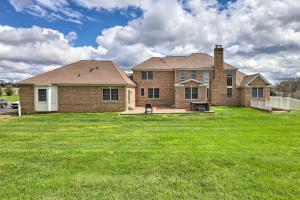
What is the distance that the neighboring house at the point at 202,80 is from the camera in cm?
2953

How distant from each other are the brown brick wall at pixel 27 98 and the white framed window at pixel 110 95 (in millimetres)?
6598

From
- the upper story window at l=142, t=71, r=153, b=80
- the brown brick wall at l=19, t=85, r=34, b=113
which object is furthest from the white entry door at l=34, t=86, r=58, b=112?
the upper story window at l=142, t=71, r=153, b=80

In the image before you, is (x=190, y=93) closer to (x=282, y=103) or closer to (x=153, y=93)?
(x=153, y=93)

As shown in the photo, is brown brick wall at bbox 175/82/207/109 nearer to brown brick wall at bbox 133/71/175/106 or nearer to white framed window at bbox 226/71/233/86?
brown brick wall at bbox 133/71/175/106

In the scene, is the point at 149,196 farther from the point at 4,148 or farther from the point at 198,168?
the point at 4,148

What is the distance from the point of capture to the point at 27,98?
23594 millimetres

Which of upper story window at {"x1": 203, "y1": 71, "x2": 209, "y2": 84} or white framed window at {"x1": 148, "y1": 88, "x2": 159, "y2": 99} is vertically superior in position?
upper story window at {"x1": 203, "y1": 71, "x2": 209, "y2": 84}

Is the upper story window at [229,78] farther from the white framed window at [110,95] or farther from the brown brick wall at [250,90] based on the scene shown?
the white framed window at [110,95]

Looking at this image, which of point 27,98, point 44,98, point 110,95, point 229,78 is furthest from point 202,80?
point 27,98

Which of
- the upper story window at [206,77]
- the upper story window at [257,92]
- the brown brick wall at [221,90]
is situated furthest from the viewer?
the upper story window at [206,77]

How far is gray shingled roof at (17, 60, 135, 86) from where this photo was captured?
24.0m

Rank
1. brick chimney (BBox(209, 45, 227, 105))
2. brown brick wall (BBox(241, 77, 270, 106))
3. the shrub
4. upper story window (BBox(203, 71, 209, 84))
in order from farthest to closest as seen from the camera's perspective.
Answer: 1. the shrub
2. upper story window (BBox(203, 71, 209, 84))
3. brick chimney (BBox(209, 45, 227, 105))
4. brown brick wall (BBox(241, 77, 270, 106))

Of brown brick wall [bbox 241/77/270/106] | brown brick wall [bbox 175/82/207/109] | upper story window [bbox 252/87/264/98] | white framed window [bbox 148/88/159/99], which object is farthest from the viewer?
white framed window [bbox 148/88/159/99]

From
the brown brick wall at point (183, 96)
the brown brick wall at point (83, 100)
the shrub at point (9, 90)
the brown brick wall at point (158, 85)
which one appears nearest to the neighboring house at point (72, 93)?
the brown brick wall at point (83, 100)
